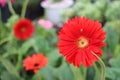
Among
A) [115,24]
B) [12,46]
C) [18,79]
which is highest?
[115,24]

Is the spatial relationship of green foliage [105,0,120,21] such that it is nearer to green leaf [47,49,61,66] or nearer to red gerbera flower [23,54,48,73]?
green leaf [47,49,61,66]

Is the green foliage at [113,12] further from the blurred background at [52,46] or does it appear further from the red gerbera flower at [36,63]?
the red gerbera flower at [36,63]

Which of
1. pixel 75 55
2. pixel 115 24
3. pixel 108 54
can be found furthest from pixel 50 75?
pixel 115 24

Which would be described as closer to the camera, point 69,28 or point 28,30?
point 69,28

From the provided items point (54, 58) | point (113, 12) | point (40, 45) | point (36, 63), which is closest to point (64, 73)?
point (36, 63)

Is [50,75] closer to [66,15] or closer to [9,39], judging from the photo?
[9,39]

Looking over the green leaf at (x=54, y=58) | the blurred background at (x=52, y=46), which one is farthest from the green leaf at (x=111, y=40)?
the green leaf at (x=54, y=58)

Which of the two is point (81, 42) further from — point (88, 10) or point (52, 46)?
point (88, 10)

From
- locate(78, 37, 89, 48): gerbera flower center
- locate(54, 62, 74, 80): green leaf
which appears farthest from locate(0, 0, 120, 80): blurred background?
locate(78, 37, 89, 48): gerbera flower center
